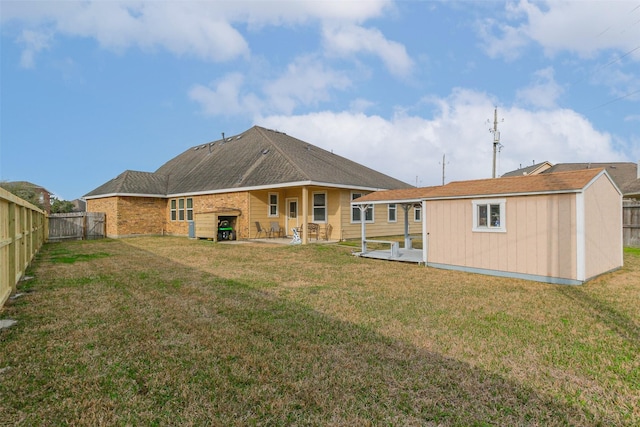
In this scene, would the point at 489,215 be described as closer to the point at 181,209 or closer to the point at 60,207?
the point at 181,209

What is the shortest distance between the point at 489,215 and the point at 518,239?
Result: 0.88m

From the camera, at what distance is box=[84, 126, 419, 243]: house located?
654 inches

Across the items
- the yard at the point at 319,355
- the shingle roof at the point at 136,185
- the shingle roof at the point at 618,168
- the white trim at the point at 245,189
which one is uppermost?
the shingle roof at the point at 618,168

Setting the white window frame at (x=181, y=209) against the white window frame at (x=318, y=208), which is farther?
the white window frame at (x=181, y=209)

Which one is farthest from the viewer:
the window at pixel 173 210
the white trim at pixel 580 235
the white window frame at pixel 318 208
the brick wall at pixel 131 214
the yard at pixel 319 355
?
the window at pixel 173 210

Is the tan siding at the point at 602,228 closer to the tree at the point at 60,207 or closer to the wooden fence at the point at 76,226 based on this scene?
the wooden fence at the point at 76,226

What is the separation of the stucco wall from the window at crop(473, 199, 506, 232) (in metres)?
0.10

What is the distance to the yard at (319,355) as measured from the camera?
264cm

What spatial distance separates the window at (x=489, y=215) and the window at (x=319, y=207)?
8.89 meters

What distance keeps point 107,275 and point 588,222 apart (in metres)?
11.3

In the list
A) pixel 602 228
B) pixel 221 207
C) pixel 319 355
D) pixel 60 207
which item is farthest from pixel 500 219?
pixel 60 207

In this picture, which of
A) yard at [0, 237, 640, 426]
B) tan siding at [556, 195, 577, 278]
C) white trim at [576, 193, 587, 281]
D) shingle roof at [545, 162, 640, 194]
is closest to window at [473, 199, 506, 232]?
tan siding at [556, 195, 577, 278]

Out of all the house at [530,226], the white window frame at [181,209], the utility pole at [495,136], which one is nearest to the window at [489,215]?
the house at [530,226]

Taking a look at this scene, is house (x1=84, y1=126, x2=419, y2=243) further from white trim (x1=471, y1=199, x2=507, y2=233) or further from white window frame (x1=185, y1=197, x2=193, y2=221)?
white trim (x1=471, y1=199, x2=507, y2=233)
